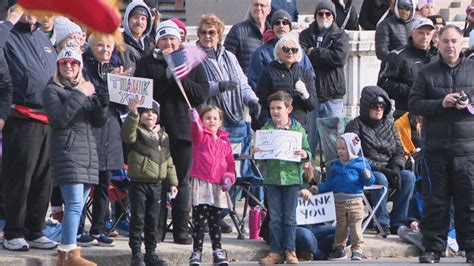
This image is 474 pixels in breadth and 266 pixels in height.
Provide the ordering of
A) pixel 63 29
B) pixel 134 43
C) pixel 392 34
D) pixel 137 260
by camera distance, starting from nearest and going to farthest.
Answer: pixel 137 260
pixel 63 29
pixel 134 43
pixel 392 34

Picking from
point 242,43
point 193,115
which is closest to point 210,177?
point 193,115

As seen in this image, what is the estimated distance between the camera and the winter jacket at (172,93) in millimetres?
15062

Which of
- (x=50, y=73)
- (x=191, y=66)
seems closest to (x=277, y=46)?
(x=191, y=66)

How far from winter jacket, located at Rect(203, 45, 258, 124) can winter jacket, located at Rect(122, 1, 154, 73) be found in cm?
57

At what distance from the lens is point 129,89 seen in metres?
14.6

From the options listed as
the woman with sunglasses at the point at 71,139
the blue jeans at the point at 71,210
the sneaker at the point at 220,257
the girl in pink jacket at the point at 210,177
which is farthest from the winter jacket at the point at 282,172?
the blue jeans at the point at 71,210

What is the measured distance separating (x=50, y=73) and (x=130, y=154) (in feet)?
3.19

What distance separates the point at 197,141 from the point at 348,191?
1.72 metres

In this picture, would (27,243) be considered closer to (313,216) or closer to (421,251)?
(313,216)

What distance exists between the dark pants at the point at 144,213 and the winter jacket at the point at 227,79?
1625mm

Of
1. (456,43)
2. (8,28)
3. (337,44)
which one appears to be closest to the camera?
(8,28)

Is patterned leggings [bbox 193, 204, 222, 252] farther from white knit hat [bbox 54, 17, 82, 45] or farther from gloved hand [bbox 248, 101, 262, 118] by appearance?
white knit hat [bbox 54, 17, 82, 45]

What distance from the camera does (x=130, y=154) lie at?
47.7ft

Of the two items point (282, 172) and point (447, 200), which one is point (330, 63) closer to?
point (447, 200)
